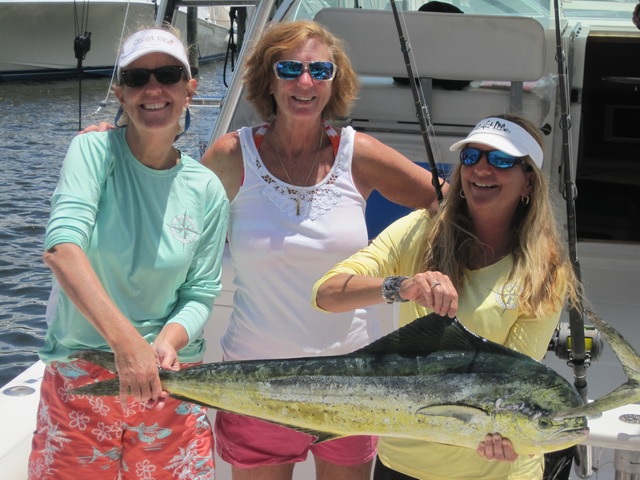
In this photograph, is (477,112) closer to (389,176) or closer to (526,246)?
(389,176)

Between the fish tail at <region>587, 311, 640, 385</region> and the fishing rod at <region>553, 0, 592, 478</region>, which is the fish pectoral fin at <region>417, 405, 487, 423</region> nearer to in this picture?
the fish tail at <region>587, 311, 640, 385</region>

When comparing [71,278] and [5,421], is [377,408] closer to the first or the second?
[71,278]

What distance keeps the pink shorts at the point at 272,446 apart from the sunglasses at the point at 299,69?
100 centimetres

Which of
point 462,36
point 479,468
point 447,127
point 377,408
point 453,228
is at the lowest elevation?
point 479,468

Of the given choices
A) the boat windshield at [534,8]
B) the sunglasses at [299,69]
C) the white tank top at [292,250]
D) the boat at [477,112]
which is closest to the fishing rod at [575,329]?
the boat at [477,112]

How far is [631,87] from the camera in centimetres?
758

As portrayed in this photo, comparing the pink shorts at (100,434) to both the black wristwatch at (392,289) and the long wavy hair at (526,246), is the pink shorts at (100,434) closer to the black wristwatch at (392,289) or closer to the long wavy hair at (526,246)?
the black wristwatch at (392,289)

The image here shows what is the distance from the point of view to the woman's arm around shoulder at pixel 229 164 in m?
2.88

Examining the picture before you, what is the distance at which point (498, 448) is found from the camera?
2.14 metres

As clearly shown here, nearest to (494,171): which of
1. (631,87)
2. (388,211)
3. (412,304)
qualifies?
(412,304)

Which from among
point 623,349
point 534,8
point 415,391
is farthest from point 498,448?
point 534,8

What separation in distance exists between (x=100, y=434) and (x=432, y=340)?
909 millimetres

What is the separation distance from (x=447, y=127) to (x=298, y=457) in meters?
2.20

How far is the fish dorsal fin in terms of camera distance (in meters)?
2.18
